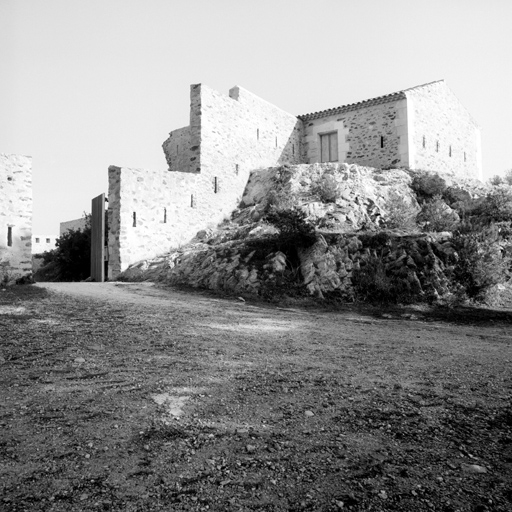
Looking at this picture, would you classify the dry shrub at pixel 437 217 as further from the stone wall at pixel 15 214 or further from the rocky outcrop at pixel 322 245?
the stone wall at pixel 15 214

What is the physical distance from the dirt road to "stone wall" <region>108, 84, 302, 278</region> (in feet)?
28.1

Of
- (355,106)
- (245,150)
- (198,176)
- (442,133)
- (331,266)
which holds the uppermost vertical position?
(355,106)

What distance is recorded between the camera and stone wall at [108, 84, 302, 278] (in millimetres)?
14539

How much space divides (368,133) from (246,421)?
19.0 meters

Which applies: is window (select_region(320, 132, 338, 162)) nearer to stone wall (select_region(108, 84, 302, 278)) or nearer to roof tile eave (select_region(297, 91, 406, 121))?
roof tile eave (select_region(297, 91, 406, 121))

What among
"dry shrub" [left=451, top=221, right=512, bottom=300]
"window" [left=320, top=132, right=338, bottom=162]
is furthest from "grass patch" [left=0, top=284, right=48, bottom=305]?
"window" [left=320, top=132, right=338, bottom=162]

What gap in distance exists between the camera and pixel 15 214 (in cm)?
1128

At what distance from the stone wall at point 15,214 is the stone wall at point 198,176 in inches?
130

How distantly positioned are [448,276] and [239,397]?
8726 millimetres

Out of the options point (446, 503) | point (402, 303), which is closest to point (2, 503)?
point (446, 503)

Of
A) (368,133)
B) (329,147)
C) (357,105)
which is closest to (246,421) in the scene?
(368,133)

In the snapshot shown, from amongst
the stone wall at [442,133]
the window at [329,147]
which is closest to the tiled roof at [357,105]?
the stone wall at [442,133]

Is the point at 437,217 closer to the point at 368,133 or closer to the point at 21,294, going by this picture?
the point at 368,133

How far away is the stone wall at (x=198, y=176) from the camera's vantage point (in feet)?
47.7
